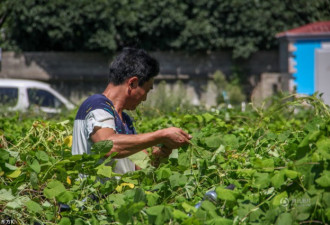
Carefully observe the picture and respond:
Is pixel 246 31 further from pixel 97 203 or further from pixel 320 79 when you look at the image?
pixel 97 203

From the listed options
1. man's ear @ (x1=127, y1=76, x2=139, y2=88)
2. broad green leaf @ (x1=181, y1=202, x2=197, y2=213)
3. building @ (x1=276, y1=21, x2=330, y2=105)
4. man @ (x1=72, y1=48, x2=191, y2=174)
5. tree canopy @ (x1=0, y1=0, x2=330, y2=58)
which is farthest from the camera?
tree canopy @ (x1=0, y1=0, x2=330, y2=58)

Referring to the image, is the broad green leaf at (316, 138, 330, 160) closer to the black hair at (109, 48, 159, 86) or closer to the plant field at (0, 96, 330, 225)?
the plant field at (0, 96, 330, 225)

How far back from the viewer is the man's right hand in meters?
2.83

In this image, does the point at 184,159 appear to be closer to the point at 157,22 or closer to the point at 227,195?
the point at 227,195

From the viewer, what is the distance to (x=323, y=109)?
9.47ft

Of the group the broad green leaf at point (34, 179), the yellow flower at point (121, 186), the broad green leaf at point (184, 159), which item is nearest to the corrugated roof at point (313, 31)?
the broad green leaf at point (184, 159)

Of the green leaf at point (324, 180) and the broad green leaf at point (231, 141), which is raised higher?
the green leaf at point (324, 180)

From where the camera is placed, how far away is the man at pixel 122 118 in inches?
117

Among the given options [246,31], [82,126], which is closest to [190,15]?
[246,31]

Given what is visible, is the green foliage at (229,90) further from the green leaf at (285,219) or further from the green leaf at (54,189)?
the green leaf at (285,219)

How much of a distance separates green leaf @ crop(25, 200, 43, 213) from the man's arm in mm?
725

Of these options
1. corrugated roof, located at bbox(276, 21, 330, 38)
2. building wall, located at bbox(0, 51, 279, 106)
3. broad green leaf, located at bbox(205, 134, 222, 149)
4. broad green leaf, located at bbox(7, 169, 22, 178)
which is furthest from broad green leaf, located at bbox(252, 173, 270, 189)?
building wall, located at bbox(0, 51, 279, 106)

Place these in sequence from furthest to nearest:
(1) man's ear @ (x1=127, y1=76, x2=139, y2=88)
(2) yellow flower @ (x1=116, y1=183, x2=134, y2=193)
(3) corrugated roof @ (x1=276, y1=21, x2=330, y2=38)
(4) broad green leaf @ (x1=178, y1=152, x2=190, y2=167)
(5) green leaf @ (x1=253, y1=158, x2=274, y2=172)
→ (3) corrugated roof @ (x1=276, y1=21, x2=330, y2=38), (1) man's ear @ (x1=127, y1=76, x2=139, y2=88), (4) broad green leaf @ (x1=178, y1=152, x2=190, y2=167), (2) yellow flower @ (x1=116, y1=183, x2=134, y2=193), (5) green leaf @ (x1=253, y1=158, x2=274, y2=172)

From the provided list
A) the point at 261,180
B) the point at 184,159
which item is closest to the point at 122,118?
the point at 184,159
